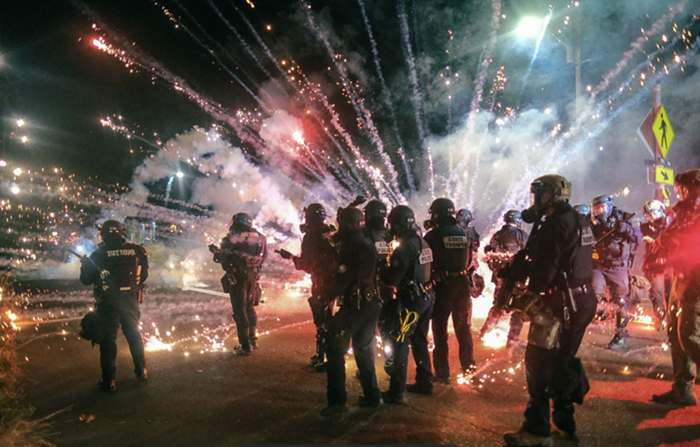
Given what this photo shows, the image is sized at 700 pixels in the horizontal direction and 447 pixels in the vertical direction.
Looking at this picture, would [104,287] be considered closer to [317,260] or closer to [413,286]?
[317,260]

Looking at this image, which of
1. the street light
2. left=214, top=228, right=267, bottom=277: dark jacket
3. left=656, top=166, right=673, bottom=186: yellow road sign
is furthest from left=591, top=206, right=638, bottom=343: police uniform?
the street light

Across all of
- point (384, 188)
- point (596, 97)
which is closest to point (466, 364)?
point (596, 97)

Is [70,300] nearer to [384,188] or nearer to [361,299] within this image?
[361,299]

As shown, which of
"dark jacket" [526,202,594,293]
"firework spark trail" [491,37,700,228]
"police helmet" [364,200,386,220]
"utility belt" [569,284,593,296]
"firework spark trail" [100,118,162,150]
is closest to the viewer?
"dark jacket" [526,202,594,293]

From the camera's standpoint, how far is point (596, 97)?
17.3m

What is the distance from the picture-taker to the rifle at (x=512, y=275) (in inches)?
157

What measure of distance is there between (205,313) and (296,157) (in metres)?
14.1

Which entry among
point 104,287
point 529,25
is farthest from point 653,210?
point 529,25

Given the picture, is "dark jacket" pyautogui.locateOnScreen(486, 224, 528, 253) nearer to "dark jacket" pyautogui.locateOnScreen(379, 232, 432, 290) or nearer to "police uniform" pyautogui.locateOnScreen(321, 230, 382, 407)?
"dark jacket" pyautogui.locateOnScreen(379, 232, 432, 290)

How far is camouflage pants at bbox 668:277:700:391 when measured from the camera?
4.41m

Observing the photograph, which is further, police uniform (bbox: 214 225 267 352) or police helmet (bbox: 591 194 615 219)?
police helmet (bbox: 591 194 615 219)

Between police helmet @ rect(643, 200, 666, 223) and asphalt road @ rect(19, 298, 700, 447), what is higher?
police helmet @ rect(643, 200, 666, 223)

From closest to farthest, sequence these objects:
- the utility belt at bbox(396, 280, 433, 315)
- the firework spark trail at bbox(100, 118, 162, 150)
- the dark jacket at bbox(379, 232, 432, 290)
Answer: the dark jacket at bbox(379, 232, 432, 290), the utility belt at bbox(396, 280, 433, 315), the firework spark trail at bbox(100, 118, 162, 150)

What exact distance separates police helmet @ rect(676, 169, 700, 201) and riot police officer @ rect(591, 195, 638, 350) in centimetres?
254
